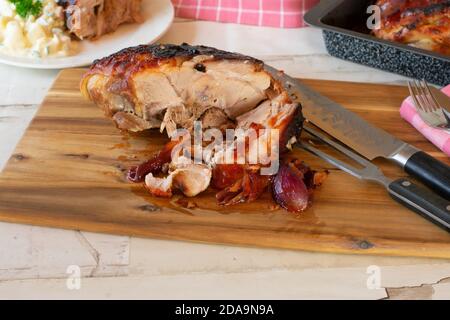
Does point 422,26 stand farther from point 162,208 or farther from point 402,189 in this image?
point 162,208

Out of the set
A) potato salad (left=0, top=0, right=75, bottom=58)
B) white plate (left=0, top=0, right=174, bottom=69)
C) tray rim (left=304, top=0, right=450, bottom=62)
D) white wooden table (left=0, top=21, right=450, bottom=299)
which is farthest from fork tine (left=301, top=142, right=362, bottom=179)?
potato salad (left=0, top=0, right=75, bottom=58)

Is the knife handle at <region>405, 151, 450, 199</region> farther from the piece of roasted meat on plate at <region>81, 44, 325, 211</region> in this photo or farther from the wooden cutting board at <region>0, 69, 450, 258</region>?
the piece of roasted meat on plate at <region>81, 44, 325, 211</region>

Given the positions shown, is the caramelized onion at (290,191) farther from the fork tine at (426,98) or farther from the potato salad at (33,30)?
the potato salad at (33,30)

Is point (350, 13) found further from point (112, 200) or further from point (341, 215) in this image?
point (112, 200)

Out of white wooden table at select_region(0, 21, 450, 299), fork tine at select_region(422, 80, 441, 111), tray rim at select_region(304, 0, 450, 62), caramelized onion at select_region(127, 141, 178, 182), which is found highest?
tray rim at select_region(304, 0, 450, 62)

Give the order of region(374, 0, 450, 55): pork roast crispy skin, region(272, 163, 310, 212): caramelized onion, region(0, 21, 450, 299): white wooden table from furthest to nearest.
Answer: region(374, 0, 450, 55): pork roast crispy skin, region(272, 163, 310, 212): caramelized onion, region(0, 21, 450, 299): white wooden table

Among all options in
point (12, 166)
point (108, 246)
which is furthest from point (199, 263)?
point (12, 166)

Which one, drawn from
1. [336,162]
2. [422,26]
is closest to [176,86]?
[336,162]
